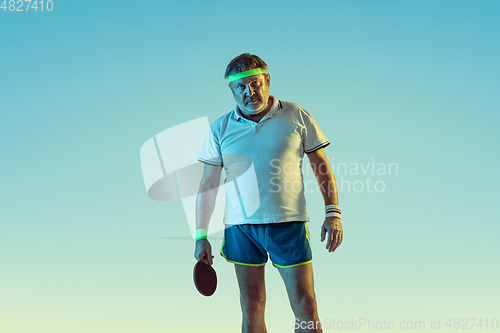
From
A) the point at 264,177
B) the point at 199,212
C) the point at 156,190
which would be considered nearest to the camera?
the point at 264,177

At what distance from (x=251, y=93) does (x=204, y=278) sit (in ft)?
3.41

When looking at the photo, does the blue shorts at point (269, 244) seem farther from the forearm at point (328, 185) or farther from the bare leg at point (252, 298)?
the forearm at point (328, 185)

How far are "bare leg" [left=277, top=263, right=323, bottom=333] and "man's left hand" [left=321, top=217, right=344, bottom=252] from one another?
0.54 feet

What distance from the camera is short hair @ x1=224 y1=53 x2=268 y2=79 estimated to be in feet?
9.08

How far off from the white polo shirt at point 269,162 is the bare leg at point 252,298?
0.28m

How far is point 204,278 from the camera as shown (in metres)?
2.79

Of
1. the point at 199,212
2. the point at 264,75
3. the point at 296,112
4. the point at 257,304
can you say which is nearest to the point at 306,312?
the point at 257,304

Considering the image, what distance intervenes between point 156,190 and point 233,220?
27.9 inches

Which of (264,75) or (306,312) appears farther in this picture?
(264,75)

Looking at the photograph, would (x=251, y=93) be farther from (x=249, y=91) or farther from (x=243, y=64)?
(x=243, y=64)

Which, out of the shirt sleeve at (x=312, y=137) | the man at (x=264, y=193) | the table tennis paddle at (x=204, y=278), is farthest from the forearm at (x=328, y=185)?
the table tennis paddle at (x=204, y=278)

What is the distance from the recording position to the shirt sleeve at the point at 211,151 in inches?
114

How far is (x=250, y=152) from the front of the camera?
108 inches

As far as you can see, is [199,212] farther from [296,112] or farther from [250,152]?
[296,112]
